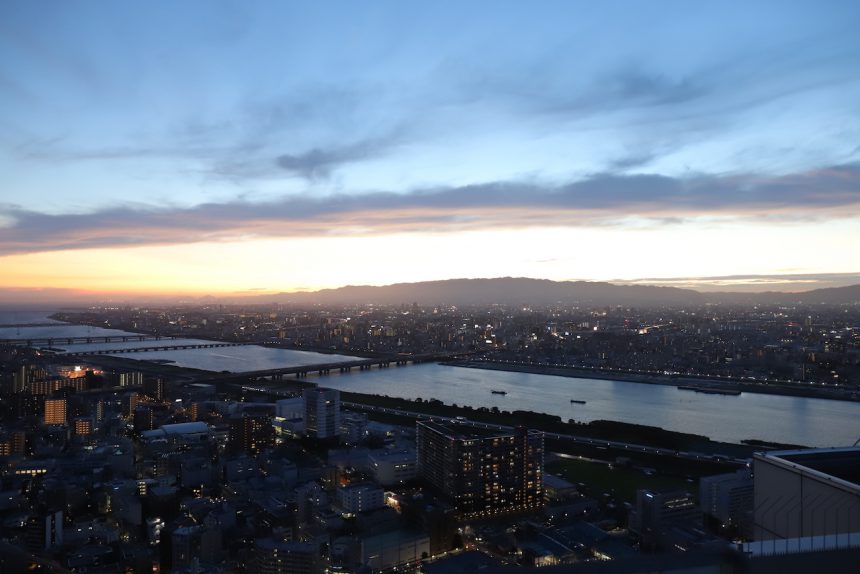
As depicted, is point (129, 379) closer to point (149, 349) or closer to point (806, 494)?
point (149, 349)

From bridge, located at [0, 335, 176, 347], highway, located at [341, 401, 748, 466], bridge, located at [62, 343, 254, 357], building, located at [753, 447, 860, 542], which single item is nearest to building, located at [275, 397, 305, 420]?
highway, located at [341, 401, 748, 466]

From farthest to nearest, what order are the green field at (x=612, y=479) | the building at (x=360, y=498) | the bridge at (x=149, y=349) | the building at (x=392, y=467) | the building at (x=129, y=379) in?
the bridge at (x=149, y=349) < the building at (x=129, y=379) < the building at (x=392, y=467) < the green field at (x=612, y=479) < the building at (x=360, y=498)

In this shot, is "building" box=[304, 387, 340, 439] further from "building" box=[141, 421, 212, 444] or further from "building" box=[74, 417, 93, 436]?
"building" box=[74, 417, 93, 436]

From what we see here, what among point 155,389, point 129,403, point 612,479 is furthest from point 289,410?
point 612,479

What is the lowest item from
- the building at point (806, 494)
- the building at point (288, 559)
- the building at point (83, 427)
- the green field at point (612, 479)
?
the building at point (83, 427)

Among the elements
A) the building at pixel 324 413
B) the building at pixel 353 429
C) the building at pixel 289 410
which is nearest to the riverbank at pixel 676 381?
the building at pixel 289 410

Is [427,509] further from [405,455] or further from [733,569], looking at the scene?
[733,569]

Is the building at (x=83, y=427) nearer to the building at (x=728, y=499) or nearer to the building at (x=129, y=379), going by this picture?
the building at (x=129, y=379)
